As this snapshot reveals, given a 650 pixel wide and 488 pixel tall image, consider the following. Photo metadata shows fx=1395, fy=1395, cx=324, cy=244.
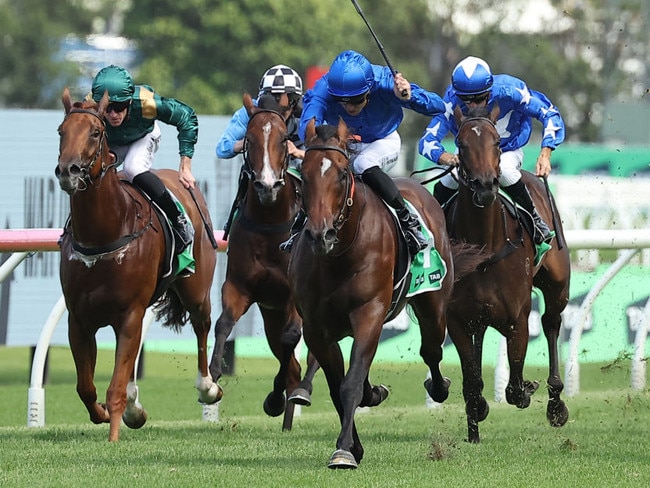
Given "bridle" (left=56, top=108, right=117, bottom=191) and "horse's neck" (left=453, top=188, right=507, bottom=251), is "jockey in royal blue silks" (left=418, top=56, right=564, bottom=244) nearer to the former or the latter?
"horse's neck" (left=453, top=188, right=507, bottom=251)

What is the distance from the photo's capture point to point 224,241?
962cm

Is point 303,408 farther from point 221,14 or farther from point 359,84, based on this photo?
point 221,14

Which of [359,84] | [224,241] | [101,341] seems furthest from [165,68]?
[359,84]

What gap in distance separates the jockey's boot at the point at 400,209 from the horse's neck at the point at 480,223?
86 cm

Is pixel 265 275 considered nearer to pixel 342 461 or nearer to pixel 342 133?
pixel 342 133

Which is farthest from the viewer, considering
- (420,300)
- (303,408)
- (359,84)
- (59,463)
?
(303,408)

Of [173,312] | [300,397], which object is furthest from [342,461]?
[173,312]

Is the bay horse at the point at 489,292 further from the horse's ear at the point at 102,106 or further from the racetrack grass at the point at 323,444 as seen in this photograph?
the horse's ear at the point at 102,106

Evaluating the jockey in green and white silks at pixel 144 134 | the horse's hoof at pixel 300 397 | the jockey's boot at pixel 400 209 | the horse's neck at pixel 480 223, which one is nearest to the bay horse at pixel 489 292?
the horse's neck at pixel 480 223

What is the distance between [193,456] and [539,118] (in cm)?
311

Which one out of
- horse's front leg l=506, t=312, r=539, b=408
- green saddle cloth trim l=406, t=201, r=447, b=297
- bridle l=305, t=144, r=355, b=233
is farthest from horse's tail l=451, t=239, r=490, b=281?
bridle l=305, t=144, r=355, b=233

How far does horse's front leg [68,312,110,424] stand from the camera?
754 centimetres

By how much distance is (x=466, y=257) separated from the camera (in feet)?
25.8

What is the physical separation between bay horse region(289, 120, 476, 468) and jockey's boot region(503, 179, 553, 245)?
1492 millimetres
